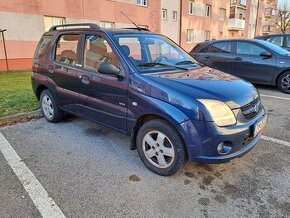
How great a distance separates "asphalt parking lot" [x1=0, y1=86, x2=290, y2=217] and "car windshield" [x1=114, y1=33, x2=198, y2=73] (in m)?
1.30

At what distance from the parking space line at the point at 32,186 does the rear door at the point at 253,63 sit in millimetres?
6468

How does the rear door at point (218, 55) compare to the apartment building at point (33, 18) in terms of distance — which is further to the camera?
the apartment building at point (33, 18)

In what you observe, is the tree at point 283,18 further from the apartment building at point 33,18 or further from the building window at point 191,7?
the apartment building at point 33,18

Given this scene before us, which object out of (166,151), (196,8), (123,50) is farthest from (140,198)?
(196,8)

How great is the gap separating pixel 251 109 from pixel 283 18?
56398 millimetres

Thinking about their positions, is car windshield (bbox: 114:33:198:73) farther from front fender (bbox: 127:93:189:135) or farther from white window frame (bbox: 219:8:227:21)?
white window frame (bbox: 219:8:227:21)

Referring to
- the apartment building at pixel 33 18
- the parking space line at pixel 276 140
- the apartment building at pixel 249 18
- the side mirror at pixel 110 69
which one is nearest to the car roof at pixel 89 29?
the side mirror at pixel 110 69

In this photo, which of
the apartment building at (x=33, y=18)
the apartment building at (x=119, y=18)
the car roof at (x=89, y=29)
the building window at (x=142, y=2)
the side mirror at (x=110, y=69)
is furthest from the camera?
the building window at (x=142, y=2)

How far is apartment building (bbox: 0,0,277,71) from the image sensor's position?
12.5 metres

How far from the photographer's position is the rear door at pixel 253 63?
23.1 feet

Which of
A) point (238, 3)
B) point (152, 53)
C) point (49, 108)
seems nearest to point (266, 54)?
point (152, 53)

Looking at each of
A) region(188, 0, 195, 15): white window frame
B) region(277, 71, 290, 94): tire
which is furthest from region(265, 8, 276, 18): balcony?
region(277, 71, 290, 94): tire

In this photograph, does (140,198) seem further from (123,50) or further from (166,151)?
(123,50)

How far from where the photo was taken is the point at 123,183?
2.86 metres
